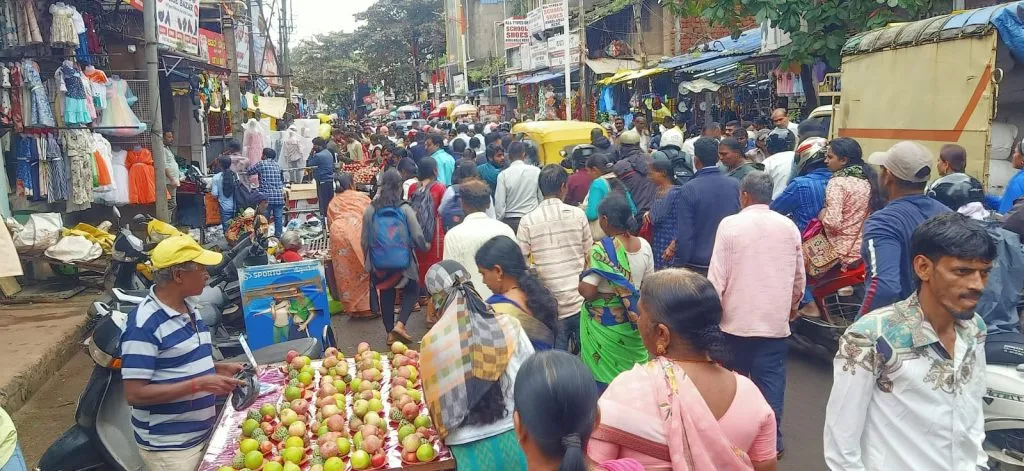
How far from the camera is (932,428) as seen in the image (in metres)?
2.20

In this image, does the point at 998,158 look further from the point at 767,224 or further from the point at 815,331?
the point at 767,224

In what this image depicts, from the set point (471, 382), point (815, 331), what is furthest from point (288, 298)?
point (815, 331)

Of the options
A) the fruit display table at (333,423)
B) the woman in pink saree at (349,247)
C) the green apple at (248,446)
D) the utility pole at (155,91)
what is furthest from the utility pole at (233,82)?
the green apple at (248,446)

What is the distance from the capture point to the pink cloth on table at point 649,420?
2020mm

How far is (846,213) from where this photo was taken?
205 inches

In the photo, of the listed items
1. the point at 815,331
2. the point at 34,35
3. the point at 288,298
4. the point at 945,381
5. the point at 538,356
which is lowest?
the point at 815,331

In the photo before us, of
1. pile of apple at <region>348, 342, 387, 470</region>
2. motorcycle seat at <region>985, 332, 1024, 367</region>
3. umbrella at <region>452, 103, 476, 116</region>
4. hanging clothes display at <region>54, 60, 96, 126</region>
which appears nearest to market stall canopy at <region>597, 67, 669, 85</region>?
umbrella at <region>452, 103, 476, 116</region>

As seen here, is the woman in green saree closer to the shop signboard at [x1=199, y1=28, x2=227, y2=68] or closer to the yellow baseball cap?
the yellow baseball cap

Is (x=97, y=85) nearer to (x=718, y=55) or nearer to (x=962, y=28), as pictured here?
(x=962, y=28)

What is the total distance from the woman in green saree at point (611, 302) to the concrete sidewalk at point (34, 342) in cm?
448

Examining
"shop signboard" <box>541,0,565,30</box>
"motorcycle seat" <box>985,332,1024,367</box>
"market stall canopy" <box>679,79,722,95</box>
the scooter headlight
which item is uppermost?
"shop signboard" <box>541,0,565,30</box>

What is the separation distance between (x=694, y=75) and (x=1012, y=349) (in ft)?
46.7

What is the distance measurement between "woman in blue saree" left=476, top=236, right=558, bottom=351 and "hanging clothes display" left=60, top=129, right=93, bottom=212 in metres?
8.21

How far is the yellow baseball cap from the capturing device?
10.8 feet
